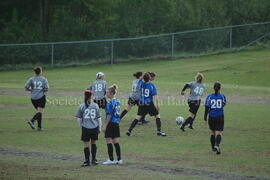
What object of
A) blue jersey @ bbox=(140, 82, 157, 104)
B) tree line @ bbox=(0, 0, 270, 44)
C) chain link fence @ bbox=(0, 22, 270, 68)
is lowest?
blue jersey @ bbox=(140, 82, 157, 104)

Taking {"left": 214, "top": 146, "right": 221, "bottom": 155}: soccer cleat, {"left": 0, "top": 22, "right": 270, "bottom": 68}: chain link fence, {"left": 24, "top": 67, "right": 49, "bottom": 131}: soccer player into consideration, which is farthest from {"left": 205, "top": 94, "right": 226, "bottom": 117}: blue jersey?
{"left": 0, "top": 22, "right": 270, "bottom": 68}: chain link fence

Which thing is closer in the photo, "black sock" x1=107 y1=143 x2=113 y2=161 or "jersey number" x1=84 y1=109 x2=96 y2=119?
"jersey number" x1=84 y1=109 x2=96 y2=119

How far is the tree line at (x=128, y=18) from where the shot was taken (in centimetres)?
5394

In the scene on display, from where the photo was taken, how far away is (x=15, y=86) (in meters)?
39.0

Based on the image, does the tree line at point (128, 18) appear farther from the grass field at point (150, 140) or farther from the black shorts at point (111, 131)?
the black shorts at point (111, 131)

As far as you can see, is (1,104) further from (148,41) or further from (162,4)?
(162,4)

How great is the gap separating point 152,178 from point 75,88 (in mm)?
23801

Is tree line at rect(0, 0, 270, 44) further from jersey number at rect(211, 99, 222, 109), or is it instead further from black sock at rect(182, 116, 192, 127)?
jersey number at rect(211, 99, 222, 109)

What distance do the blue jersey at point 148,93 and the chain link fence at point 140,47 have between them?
27.1 metres

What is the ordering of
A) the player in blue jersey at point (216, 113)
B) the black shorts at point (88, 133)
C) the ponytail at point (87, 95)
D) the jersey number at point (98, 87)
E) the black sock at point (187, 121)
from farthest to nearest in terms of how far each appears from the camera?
the jersey number at point (98, 87) < the black sock at point (187, 121) < the player in blue jersey at point (216, 113) < the black shorts at point (88, 133) < the ponytail at point (87, 95)

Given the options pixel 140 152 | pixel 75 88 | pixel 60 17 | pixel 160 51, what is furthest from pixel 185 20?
pixel 140 152

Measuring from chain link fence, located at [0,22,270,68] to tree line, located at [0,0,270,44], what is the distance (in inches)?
211

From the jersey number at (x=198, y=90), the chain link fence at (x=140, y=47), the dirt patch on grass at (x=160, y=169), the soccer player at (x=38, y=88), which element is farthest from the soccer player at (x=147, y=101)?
the chain link fence at (x=140, y=47)

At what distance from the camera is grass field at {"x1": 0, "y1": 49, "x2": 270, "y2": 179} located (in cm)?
1499
